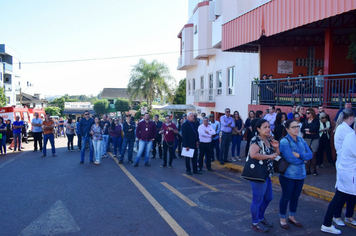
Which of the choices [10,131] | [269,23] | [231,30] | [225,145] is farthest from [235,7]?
[10,131]

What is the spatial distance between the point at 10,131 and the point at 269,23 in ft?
51.2

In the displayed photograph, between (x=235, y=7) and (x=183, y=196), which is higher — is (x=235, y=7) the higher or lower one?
the higher one

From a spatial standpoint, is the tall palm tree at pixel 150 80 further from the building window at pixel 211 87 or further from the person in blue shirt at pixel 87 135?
the person in blue shirt at pixel 87 135

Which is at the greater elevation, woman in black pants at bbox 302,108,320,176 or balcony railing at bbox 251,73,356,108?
balcony railing at bbox 251,73,356,108

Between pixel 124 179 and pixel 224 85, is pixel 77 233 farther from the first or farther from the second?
pixel 224 85

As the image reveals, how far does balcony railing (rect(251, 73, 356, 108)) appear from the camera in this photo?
1017 centimetres

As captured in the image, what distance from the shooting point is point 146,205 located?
5.86 metres

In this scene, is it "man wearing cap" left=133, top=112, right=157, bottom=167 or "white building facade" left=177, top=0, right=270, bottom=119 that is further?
"white building facade" left=177, top=0, right=270, bottom=119

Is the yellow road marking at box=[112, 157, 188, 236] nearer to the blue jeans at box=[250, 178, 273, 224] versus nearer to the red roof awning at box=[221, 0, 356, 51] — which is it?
the blue jeans at box=[250, 178, 273, 224]

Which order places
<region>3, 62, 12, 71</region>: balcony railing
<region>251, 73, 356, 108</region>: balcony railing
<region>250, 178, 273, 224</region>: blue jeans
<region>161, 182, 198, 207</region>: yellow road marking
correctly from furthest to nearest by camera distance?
<region>3, 62, 12, 71</region>: balcony railing, <region>251, 73, 356, 108</region>: balcony railing, <region>161, 182, 198, 207</region>: yellow road marking, <region>250, 178, 273, 224</region>: blue jeans

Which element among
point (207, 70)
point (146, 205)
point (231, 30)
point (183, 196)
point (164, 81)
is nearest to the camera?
point (146, 205)

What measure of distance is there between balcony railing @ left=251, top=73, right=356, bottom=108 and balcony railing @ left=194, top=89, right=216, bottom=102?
892 cm

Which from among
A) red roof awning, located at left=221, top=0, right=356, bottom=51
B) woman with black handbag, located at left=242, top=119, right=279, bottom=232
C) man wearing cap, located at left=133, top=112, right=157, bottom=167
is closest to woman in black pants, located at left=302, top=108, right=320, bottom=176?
red roof awning, located at left=221, top=0, right=356, bottom=51

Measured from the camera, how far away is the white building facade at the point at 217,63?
1808 centimetres
